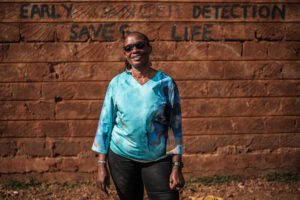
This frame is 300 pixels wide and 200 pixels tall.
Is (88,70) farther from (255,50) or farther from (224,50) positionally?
(255,50)

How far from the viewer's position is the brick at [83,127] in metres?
3.29

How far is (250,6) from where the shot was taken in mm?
3207

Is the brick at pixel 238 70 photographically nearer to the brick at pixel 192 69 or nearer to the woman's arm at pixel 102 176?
the brick at pixel 192 69

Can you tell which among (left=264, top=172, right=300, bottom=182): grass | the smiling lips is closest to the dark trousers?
the smiling lips

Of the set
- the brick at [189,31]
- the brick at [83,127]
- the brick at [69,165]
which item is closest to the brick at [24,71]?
the brick at [83,127]

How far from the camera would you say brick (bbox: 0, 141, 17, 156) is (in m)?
3.29

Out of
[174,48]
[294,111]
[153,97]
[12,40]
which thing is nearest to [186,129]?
[174,48]

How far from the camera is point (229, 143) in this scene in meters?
3.40

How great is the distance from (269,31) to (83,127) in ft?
10.2

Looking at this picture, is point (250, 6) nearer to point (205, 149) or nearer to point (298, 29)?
point (298, 29)

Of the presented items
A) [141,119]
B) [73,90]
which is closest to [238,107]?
[141,119]

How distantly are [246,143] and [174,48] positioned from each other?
6.02ft

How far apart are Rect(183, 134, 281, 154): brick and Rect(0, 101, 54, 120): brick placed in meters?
2.11

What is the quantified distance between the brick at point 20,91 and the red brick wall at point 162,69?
0.01 m
